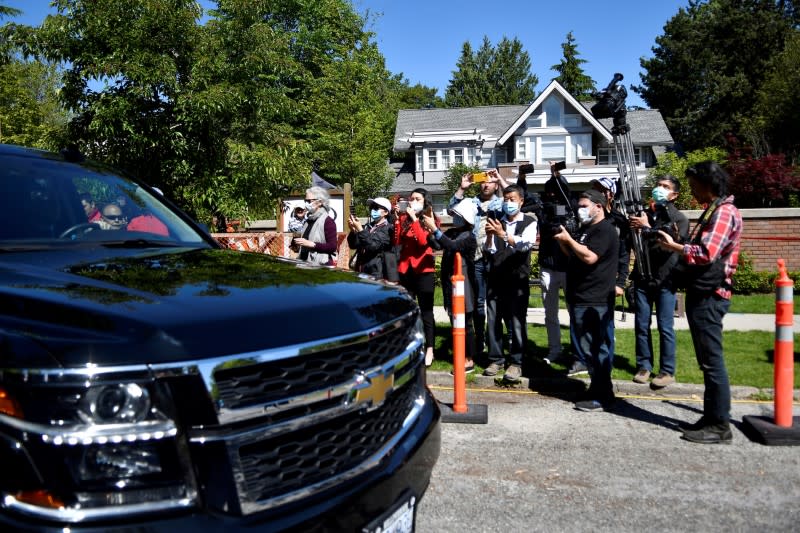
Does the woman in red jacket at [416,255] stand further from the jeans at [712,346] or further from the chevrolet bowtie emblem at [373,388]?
the chevrolet bowtie emblem at [373,388]

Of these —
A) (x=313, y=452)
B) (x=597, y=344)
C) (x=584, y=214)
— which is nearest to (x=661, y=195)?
(x=584, y=214)

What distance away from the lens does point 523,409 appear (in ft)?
20.9

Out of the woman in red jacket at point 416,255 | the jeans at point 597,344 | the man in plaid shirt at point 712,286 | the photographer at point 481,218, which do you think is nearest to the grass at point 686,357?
the photographer at point 481,218

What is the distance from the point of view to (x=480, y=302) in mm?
8406

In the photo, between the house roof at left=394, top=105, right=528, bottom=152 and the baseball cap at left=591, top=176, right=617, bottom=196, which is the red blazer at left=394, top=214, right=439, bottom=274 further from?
the house roof at left=394, top=105, right=528, bottom=152

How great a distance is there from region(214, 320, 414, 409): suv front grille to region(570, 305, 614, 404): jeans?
13.7 feet

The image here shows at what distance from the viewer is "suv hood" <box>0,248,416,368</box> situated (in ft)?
6.08

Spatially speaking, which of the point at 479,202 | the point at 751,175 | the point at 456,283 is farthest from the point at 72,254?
the point at 751,175

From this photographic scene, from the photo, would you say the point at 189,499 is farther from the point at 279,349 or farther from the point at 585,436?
the point at 585,436

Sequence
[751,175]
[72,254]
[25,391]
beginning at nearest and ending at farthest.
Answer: [25,391] < [72,254] < [751,175]

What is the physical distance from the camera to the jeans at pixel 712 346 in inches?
202

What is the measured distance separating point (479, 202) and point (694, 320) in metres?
3.47

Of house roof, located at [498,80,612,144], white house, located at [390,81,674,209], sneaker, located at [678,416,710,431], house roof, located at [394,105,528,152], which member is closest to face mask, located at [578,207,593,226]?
sneaker, located at [678,416,710,431]

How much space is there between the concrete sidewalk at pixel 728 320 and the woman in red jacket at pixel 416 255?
2.89 metres
